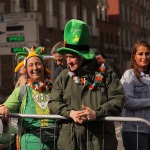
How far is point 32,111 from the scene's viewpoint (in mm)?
5656

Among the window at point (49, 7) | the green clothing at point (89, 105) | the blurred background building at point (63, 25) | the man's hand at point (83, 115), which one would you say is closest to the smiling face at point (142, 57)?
the green clothing at point (89, 105)

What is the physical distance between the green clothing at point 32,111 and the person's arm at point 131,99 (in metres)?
0.80

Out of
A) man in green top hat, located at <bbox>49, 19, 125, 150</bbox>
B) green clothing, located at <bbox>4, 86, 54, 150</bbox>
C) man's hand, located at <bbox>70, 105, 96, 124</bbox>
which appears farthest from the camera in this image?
green clothing, located at <bbox>4, 86, 54, 150</bbox>

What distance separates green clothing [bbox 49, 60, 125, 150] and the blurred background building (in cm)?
566

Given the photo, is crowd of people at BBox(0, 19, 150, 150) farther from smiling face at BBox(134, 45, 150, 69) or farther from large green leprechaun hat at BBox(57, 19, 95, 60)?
smiling face at BBox(134, 45, 150, 69)

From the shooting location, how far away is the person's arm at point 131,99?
18.6 ft

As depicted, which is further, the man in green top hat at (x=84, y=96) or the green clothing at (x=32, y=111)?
the green clothing at (x=32, y=111)

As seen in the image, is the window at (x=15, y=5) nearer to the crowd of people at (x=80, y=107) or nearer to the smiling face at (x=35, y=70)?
the smiling face at (x=35, y=70)

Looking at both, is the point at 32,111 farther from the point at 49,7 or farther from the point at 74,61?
the point at 49,7

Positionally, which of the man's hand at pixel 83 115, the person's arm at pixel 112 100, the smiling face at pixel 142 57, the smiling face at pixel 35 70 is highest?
the smiling face at pixel 142 57

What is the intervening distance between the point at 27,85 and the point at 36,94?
155mm

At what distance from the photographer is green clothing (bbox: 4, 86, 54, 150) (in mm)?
5574

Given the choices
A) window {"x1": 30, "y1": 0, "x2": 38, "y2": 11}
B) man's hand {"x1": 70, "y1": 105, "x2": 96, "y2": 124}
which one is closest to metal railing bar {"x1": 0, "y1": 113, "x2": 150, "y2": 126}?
man's hand {"x1": 70, "y1": 105, "x2": 96, "y2": 124}

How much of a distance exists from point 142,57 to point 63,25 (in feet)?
105
